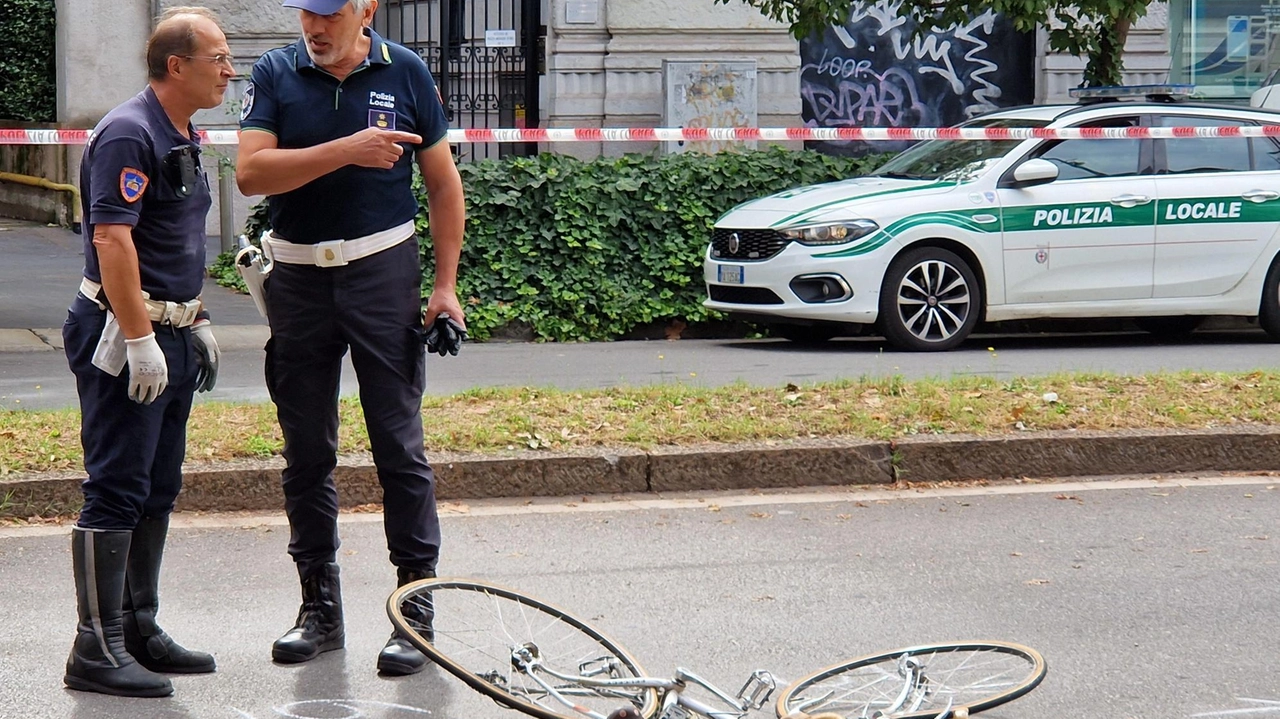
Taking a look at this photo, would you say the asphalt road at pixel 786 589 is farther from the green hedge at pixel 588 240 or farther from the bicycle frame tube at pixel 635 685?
the green hedge at pixel 588 240

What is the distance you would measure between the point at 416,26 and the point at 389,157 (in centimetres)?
1374

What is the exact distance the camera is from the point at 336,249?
169 inches

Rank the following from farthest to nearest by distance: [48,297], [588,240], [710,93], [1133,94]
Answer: [710,93]
[48,297]
[1133,94]
[588,240]

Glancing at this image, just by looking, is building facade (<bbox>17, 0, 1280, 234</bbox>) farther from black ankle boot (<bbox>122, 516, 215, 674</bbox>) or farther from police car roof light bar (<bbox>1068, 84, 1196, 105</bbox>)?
black ankle boot (<bbox>122, 516, 215, 674</bbox>)

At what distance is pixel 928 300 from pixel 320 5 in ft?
23.6

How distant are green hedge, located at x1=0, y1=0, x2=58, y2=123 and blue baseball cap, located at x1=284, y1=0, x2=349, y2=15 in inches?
649

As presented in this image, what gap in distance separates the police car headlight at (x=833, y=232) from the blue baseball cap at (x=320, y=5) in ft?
22.2

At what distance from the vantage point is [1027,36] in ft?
58.6

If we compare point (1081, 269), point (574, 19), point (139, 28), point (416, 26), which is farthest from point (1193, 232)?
point (139, 28)

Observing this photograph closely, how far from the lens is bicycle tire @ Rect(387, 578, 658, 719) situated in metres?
3.28

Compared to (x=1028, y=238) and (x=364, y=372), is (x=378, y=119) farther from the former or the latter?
(x=1028, y=238)

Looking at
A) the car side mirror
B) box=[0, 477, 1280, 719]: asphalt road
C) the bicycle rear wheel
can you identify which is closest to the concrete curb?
box=[0, 477, 1280, 719]: asphalt road

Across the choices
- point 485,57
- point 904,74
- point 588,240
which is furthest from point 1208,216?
point 485,57

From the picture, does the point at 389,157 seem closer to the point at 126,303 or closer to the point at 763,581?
the point at 126,303
